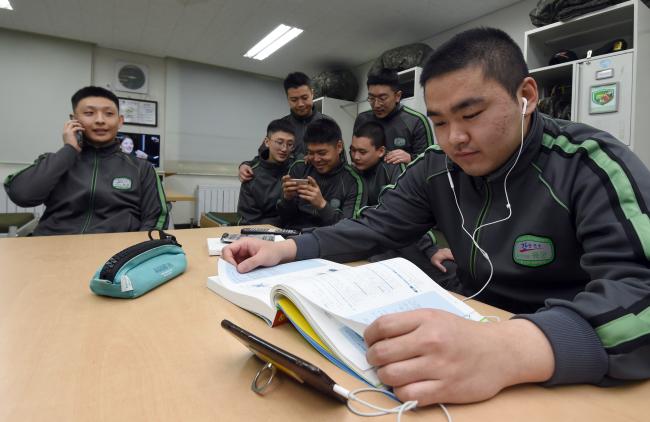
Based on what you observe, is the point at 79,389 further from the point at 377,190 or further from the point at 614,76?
the point at 614,76

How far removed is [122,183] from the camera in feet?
6.22

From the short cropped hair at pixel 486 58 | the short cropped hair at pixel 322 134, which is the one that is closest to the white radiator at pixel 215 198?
the short cropped hair at pixel 322 134

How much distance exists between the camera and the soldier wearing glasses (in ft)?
9.22

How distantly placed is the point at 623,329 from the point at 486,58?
57 cm

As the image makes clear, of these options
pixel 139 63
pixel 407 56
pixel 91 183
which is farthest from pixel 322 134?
pixel 139 63

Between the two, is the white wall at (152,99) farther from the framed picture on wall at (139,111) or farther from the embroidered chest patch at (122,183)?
the embroidered chest patch at (122,183)

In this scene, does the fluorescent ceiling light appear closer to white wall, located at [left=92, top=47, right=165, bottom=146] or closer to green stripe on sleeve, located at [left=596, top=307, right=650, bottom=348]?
white wall, located at [left=92, top=47, right=165, bottom=146]

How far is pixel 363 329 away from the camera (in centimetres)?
50

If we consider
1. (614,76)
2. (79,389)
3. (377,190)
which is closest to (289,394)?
(79,389)

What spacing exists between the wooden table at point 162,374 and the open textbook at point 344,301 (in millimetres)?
23

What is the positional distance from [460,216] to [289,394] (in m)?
0.66

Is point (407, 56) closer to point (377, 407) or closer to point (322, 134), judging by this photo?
point (322, 134)

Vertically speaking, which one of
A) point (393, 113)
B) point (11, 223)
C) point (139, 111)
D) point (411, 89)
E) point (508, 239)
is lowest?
point (11, 223)

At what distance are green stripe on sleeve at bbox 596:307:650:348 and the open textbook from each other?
0.61ft
